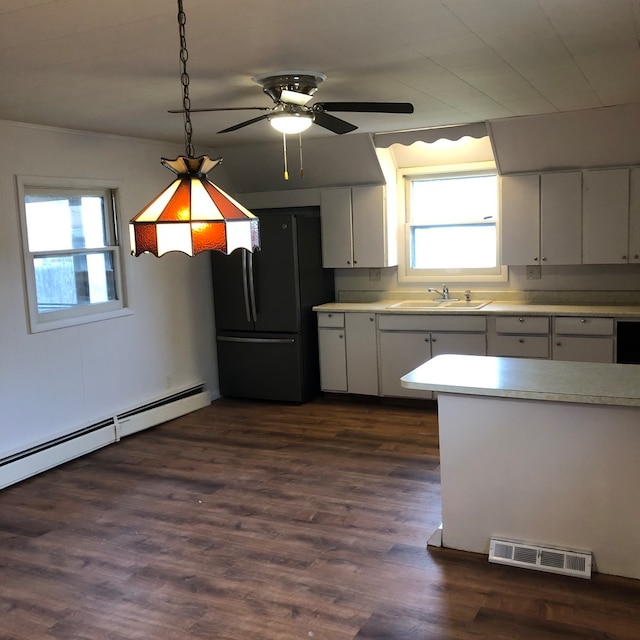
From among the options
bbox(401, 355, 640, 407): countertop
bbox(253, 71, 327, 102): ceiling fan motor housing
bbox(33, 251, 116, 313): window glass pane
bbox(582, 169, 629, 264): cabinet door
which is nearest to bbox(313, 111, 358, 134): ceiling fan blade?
bbox(253, 71, 327, 102): ceiling fan motor housing

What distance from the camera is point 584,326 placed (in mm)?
5137

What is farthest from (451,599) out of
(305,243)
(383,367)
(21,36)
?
(305,243)

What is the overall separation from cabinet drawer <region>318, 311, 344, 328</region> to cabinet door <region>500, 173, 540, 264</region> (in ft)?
4.89

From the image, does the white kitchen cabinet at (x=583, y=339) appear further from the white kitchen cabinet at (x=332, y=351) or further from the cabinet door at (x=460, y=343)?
the white kitchen cabinet at (x=332, y=351)

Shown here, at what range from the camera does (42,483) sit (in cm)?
437

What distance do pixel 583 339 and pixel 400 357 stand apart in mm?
1449

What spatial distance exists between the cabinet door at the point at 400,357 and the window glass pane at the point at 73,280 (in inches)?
88.7

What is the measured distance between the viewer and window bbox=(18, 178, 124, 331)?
4.57 metres

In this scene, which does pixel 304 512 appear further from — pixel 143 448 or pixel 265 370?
pixel 265 370

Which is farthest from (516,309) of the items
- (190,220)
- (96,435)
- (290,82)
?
(190,220)

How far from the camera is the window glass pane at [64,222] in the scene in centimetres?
461

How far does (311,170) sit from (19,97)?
9.34 feet

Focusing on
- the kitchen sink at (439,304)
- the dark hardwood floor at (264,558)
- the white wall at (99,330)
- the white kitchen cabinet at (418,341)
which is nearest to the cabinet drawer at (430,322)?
the white kitchen cabinet at (418,341)

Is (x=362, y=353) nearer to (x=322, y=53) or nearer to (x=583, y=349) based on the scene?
(x=583, y=349)
